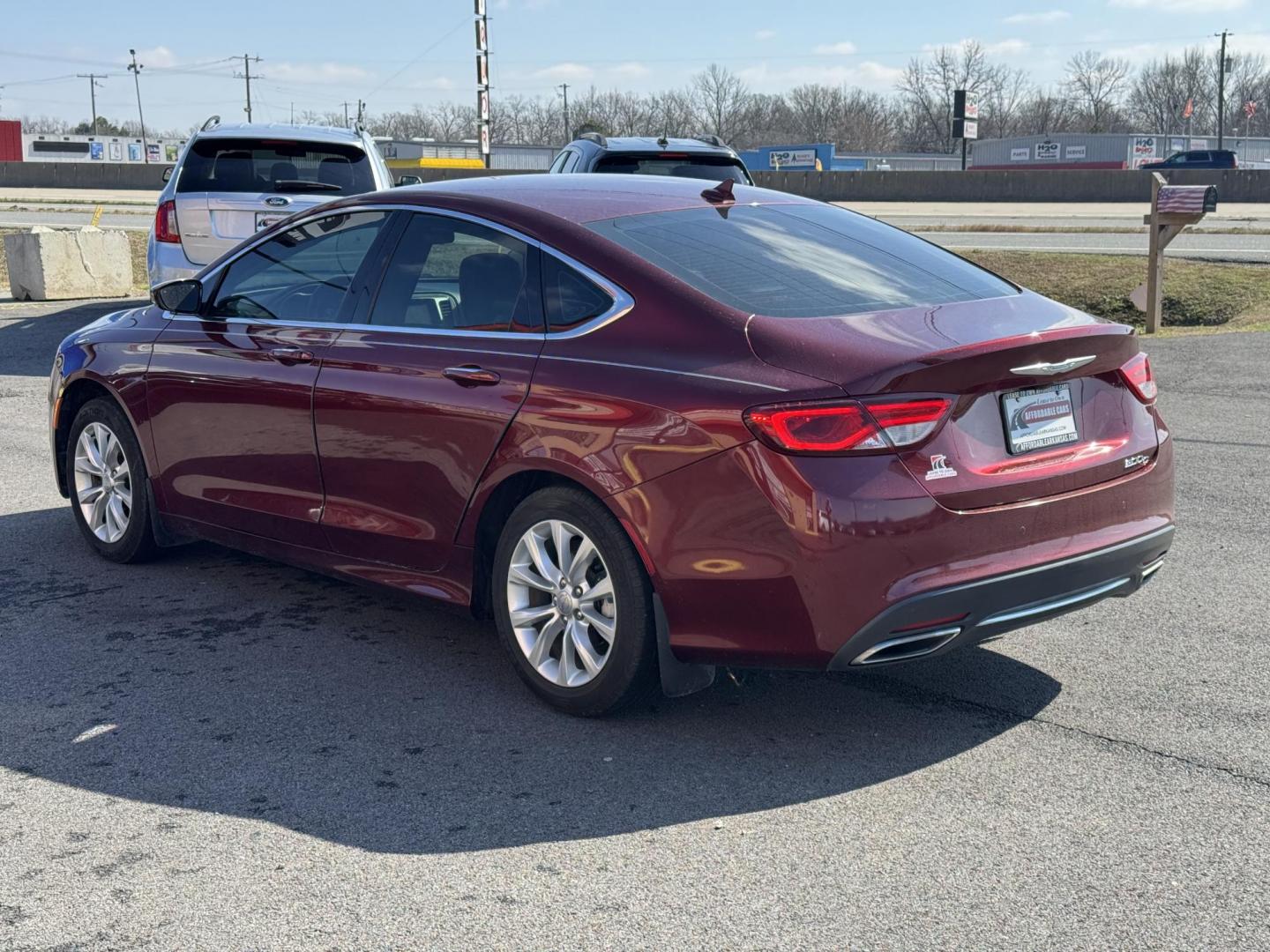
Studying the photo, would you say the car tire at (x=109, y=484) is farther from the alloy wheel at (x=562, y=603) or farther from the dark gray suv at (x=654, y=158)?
the dark gray suv at (x=654, y=158)

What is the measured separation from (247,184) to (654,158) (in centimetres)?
336

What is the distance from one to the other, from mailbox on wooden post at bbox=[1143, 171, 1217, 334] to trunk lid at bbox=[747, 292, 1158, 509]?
9.46 meters

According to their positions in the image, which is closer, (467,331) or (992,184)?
(467,331)

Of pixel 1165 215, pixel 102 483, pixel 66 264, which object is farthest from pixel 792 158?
pixel 102 483

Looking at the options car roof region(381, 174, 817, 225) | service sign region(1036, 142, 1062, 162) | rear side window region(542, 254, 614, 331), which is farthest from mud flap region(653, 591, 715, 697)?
service sign region(1036, 142, 1062, 162)

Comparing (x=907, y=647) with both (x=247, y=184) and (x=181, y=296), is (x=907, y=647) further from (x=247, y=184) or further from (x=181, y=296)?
(x=247, y=184)

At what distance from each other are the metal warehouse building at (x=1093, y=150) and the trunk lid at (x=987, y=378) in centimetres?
8376

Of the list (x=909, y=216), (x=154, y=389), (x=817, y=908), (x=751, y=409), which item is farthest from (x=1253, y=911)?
(x=909, y=216)

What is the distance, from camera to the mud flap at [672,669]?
13.4ft

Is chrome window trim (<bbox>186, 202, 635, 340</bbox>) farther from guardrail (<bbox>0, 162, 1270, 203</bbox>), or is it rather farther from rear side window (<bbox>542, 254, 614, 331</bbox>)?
guardrail (<bbox>0, 162, 1270, 203</bbox>)

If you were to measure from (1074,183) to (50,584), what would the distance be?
40.6 metres

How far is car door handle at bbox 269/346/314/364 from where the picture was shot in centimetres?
518

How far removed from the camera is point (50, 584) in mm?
5973

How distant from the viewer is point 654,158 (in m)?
11.8
